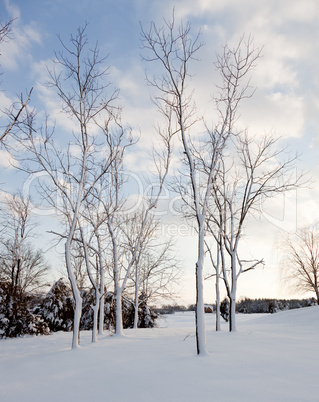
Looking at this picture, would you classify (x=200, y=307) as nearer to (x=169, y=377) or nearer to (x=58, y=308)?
(x=169, y=377)

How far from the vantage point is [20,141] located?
10383 millimetres

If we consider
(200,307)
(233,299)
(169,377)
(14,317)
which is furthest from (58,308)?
(169,377)

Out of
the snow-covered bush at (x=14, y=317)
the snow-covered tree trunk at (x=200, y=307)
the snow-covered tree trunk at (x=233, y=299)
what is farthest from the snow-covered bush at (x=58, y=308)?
the snow-covered tree trunk at (x=200, y=307)

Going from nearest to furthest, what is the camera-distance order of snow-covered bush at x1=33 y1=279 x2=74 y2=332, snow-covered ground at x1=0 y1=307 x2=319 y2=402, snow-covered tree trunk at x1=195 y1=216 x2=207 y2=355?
snow-covered ground at x1=0 y1=307 x2=319 y2=402 < snow-covered tree trunk at x1=195 y1=216 x2=207 y2=355 < snow-covered bush at x1=33 y1=279 x2=74 y2=332

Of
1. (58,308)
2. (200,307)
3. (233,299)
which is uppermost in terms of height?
(200,307)

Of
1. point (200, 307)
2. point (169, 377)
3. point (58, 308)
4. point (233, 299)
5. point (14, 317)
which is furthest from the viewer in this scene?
point (58, 308)

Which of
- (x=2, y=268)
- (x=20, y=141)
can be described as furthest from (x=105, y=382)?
(x=2, y=268)

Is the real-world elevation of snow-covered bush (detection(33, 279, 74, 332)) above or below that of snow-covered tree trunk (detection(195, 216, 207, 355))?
below

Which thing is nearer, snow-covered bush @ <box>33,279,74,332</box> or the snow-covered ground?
the snow-covered ground

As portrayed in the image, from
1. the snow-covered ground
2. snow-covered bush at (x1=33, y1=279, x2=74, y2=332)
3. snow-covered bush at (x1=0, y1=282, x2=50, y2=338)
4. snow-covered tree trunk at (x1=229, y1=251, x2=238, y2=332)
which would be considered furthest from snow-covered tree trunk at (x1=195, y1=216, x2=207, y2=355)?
snow-covered bush at (x1=33, y1=279, x2=74, y2=332)

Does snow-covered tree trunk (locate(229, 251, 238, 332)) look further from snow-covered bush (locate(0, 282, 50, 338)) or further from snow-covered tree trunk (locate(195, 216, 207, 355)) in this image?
snow-covered bush (locate(0, 282, 50, 338))

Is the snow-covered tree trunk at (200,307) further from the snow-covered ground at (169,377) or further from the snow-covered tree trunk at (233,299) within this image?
the snow-covered tree trunk at (233,299)

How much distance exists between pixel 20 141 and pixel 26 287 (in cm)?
1988

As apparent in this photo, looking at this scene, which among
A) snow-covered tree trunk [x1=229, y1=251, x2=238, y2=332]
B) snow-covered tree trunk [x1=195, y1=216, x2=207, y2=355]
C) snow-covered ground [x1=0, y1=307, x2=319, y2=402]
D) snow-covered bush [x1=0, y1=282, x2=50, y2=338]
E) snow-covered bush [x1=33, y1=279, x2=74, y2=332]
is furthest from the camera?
snow-covered bush [x1=33, y1=279, x2=74, y2=332]
